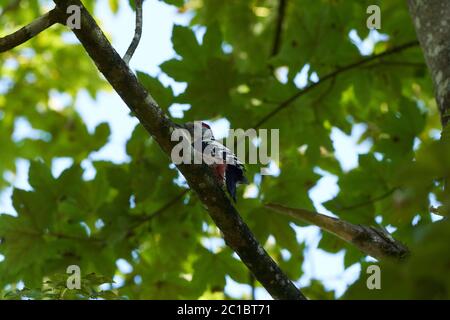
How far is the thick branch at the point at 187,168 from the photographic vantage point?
2512 millimetres

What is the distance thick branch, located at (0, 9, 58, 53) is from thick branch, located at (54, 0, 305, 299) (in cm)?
8

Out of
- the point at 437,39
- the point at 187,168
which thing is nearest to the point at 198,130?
the point at 187,168

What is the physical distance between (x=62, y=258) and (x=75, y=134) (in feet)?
4.76

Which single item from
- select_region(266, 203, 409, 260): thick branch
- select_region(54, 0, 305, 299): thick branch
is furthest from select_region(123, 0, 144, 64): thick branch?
select_region(266, 203, 409, 260): thick branch

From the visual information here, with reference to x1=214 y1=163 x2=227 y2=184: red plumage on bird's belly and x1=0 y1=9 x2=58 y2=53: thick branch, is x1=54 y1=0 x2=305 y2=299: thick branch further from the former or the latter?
x1=214 y1=163 x2=227 y2=184: red plumage on bird's belly

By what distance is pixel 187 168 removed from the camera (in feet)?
8.45

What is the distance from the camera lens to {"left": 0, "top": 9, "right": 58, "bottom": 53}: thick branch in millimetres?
2514

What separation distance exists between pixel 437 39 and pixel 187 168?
1374 mm

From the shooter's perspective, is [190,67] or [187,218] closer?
[190,67]

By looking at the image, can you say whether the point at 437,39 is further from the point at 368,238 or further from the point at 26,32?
the point at 26,32

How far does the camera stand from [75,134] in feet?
17.1

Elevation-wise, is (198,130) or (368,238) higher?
(198,130)
